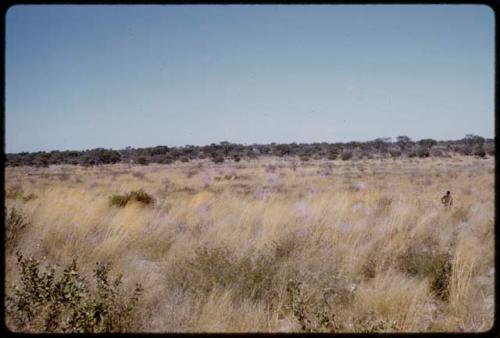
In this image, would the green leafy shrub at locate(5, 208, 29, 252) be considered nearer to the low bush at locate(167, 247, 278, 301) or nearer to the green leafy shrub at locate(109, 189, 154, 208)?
the low bush at locate(167, 247, 278, 301)

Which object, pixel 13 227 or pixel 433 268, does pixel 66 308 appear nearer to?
pixel 13 227

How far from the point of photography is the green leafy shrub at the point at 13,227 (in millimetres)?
4729

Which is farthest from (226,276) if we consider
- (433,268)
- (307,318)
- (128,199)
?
(128,199)

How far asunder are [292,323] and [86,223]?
3561 mm

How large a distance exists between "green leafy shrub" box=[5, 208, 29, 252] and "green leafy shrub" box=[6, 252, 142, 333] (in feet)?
5.58

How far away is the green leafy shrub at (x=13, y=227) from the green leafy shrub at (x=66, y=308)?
170 centimetres

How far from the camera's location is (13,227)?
4.99 m

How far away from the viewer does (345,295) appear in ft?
11.5

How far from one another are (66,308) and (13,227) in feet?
8.13

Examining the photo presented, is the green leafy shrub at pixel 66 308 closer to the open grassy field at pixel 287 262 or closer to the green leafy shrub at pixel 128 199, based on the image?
the open grassy field at pixel 287 262

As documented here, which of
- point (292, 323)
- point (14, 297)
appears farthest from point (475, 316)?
point (14, 297)

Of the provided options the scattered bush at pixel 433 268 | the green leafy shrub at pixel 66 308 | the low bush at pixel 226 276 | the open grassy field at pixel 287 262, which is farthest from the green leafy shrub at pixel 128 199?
the scattered bush at pixel 433 268

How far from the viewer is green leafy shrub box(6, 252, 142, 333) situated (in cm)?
279

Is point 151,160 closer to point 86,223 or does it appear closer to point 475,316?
point 86,223
